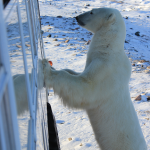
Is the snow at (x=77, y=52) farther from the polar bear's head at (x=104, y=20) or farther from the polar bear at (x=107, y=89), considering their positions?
the polar bear's head at (x=104, y=20)

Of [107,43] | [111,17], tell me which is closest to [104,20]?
[111,17]

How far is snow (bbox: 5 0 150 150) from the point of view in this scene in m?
3.39

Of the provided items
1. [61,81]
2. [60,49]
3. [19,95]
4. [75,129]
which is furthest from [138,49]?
[19,95]

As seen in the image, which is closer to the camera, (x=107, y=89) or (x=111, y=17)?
(x=107, y=89)

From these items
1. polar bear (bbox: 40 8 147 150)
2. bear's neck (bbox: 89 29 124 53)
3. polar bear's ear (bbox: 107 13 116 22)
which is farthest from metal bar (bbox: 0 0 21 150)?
polar bear's ear (bbox: 107 13 116 22)

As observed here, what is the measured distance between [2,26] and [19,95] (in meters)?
0.42

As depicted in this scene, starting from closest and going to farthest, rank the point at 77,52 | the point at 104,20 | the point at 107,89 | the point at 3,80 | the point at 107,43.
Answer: the point at 3,80
the point at 107,89
the point at 107,43
the point at 104,20
the point at 77,52

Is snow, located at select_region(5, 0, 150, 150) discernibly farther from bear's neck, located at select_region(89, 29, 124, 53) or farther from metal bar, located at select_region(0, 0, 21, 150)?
bear's neck, located at select_region(89, 29, 124, 53)

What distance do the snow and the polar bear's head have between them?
109cm

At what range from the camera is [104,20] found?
105 inches

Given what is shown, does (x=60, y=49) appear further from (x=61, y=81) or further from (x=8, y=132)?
(x=8, y=132)

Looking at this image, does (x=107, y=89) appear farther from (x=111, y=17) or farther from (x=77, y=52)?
(x=77, y=52)

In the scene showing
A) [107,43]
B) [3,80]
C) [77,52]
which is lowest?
[77,52]

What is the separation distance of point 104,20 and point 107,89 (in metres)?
0.90
